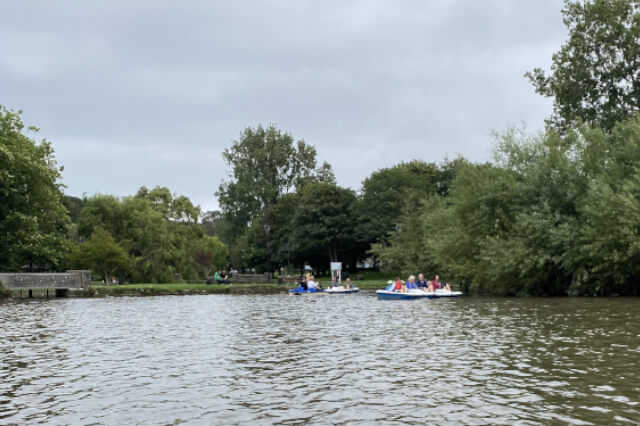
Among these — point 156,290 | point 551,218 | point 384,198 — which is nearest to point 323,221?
point 384,198

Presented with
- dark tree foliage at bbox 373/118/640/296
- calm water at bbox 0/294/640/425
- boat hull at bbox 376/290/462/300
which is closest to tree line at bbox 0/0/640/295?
dark tree foliage at bbox 373/118/640/296

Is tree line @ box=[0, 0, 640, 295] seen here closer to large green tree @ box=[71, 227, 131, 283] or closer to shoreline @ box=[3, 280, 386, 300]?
large green tree @ box=[71, 227, 131, 283]

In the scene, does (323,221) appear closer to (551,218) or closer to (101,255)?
(101,255)

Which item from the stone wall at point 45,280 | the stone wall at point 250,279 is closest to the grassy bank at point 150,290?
the stone wall at point 45,280

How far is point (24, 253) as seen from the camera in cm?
5259

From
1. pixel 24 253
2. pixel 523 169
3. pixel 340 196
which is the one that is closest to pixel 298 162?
pixel 340 196

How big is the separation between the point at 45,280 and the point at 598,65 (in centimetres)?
4594

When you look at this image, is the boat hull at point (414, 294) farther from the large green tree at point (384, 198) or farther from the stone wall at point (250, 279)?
the large green tree at point (384, 198)

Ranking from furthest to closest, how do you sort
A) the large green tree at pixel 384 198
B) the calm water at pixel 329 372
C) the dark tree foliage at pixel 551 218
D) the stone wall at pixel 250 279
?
the large green tree at pixel 384 198 → the stone wall at pixel 250 279 → the dark tree foliage at pixel 551 218 → the calm water at pixel 329 372

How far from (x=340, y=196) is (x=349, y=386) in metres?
70.7

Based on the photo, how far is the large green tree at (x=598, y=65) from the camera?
4812 centimetres

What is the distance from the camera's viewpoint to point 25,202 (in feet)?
170

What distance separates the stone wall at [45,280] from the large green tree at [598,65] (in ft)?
133

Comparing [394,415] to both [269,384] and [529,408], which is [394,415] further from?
[269,384]
